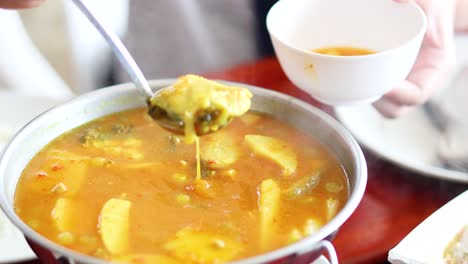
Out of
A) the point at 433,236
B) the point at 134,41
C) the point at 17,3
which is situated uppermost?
the point at 17,3

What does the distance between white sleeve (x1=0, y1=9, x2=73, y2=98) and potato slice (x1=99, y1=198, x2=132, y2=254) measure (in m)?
1.25

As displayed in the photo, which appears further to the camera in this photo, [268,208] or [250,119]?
[250,119]

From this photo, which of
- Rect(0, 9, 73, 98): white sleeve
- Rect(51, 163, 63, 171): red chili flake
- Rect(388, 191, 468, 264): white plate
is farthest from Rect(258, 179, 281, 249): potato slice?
Rect(0, 9, 73, 98): white sleeve

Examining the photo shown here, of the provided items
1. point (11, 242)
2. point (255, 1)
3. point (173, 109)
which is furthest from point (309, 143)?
point (255, 1)

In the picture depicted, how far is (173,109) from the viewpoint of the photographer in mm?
1064

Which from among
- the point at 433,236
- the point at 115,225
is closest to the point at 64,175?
the point at 115,225

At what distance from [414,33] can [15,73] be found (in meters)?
1.42

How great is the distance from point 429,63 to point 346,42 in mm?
239

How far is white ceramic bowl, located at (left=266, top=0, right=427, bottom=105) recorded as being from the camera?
1283 mm

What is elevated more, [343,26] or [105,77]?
[343,26]

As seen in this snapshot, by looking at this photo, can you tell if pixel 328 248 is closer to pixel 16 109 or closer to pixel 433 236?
pixel 433 236

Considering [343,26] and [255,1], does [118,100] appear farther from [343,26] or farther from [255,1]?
[255,1]

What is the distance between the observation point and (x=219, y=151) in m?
1.19

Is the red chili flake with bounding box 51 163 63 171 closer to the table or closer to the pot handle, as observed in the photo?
the table
